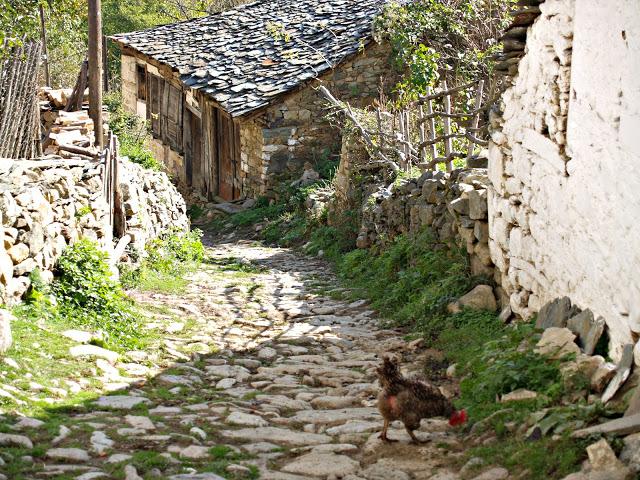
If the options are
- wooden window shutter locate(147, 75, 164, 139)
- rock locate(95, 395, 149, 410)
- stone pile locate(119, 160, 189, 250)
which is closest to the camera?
rock locate(95, 395, 149, 410)

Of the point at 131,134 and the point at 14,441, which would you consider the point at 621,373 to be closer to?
the point at 14,441

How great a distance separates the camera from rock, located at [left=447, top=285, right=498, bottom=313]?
7.87 metres

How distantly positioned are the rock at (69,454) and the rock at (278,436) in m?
0.92

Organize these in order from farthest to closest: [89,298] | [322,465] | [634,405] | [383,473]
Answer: [89,298] < [322,465] < [383,473] < [634,405]

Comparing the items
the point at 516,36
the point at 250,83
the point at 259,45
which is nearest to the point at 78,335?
the point at 516,36

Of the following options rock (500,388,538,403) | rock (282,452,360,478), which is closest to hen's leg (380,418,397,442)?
rock (282,452,360,478)

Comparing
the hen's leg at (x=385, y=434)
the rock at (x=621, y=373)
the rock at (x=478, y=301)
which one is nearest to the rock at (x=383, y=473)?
the hen's leg at (x=385, y=434)

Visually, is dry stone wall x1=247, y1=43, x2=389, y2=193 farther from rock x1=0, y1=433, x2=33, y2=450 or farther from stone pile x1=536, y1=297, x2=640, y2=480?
rock x1=0, y1=433, x2=33, y2=450

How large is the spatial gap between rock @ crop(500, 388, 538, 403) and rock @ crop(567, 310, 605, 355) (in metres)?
0.41

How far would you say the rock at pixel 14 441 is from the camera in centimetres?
492

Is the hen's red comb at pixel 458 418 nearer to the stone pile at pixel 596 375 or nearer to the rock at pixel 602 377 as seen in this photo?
the stone pile at pixel 596 375

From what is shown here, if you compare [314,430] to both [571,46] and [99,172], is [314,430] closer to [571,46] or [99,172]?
[571,46]

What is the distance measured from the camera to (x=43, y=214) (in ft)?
26.0

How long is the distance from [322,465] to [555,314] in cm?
207
